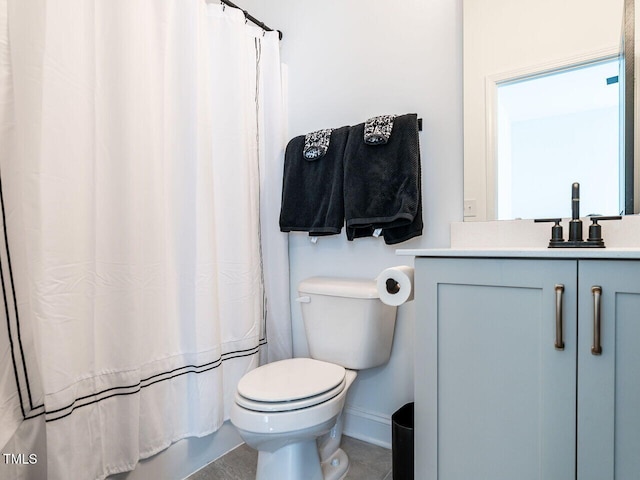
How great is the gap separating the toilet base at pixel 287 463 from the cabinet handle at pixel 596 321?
36.3 inches

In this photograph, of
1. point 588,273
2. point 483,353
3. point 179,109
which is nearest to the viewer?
point 588,273

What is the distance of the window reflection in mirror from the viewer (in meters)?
1.26

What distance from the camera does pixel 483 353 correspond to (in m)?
1.00

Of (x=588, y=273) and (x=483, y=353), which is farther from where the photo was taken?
(x=483, y=353)

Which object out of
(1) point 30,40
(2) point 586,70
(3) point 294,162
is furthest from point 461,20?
(1) point 30,40

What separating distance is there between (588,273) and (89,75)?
1514 millimetres

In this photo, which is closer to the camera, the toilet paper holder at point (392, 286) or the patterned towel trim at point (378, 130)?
the toilet paper holder at point (392, 286)

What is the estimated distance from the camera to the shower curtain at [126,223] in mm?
1038

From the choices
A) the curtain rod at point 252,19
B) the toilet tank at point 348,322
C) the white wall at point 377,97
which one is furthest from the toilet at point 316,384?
the curtain rod at point 252,19

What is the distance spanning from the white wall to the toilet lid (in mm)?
400

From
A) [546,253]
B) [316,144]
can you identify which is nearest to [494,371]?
[546,253]

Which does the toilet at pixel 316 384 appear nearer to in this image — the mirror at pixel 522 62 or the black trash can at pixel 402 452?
the black trash can at pixel 402 452

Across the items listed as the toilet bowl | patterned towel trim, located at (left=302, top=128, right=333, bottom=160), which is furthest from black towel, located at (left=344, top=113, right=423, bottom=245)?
the toilet bowl

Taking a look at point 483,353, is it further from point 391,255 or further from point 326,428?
point 391,255
